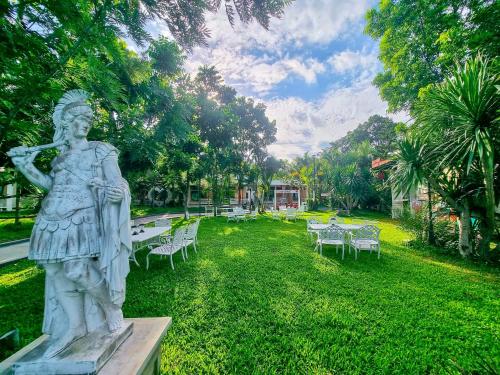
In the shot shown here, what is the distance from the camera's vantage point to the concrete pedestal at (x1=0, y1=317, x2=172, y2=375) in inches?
58.2

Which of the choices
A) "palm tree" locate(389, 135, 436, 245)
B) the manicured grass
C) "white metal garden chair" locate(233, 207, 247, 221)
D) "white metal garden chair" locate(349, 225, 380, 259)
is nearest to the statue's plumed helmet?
"white metal garden chair" locate(349, 225, 380, 259)

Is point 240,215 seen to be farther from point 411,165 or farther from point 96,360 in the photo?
point 96,360

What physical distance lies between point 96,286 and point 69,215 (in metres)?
0.66

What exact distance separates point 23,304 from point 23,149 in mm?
4079

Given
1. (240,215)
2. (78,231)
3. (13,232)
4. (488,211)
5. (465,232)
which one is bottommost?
(13,232)

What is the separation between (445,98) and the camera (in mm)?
5473

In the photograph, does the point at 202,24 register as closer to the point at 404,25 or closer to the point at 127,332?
the point at 127,332

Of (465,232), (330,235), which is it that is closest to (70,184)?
(330,235)

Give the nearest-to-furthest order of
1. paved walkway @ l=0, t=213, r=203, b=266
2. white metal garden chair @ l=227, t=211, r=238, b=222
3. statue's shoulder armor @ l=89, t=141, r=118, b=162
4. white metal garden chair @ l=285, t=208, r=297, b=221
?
statue's shoulder armor @ l=89, t=141, r=118, b=162 < paved walkway @ l=0, t=213, r=203, b=266 < white metal garden chair @ l=227, t=211, r=238, b=222 < white metal garden chair @ l=285, t=208, r=297, b=221

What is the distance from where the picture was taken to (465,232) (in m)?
6.80

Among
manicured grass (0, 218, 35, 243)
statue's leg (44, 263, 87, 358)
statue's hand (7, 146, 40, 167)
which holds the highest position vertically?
statue's hand (7, 146, 40, 167)

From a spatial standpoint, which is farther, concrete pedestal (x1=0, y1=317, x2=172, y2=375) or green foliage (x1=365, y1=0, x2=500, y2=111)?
green foliage (x1=365, y1=0, x2=500, y2=111)

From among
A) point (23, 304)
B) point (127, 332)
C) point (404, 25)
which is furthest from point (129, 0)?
point (404, 25)

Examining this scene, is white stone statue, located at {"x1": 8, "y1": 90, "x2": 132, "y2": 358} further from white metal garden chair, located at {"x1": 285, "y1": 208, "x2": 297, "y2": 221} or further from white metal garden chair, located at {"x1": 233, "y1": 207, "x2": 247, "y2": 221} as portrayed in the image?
white metal garden chair, located at {"x1": 285, "y1": 208, "x2": 297, "y2": 221}
